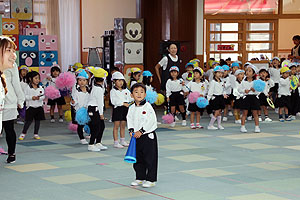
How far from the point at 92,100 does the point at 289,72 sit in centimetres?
667

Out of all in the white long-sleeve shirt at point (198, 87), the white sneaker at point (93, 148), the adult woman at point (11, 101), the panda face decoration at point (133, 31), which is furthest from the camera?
the panda face decoration at point (133, 31)

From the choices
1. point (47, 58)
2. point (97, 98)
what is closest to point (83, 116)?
point (97, 98)

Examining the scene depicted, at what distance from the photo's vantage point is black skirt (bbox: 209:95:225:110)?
12008mm

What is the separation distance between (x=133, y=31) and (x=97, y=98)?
27.0 ft

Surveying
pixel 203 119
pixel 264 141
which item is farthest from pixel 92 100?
pixel 203 119

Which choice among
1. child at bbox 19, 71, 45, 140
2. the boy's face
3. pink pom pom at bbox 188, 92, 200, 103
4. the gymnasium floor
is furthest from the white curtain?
the boy's face

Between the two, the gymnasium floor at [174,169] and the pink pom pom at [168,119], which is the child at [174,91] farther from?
the gymnasium floor at [174,169]

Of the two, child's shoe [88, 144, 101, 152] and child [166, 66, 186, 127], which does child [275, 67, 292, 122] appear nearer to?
child [166, 66, 186, 127]

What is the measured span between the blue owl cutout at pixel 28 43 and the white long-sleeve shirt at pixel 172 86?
16.5 feet

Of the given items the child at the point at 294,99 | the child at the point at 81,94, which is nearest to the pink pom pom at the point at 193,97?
the child at the point at 81,94

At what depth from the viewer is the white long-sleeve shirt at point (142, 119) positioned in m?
6.77

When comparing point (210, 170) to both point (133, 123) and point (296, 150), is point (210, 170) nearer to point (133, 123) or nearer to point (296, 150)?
point (133, 123)

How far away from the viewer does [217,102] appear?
12016mm

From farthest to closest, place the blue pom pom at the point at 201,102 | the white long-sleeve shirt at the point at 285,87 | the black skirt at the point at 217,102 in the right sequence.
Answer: the white long-sleeve shirt at the point at 285,87 < the black skirt at the point at 217,102 < the blue pom pom at the point at 201,102
